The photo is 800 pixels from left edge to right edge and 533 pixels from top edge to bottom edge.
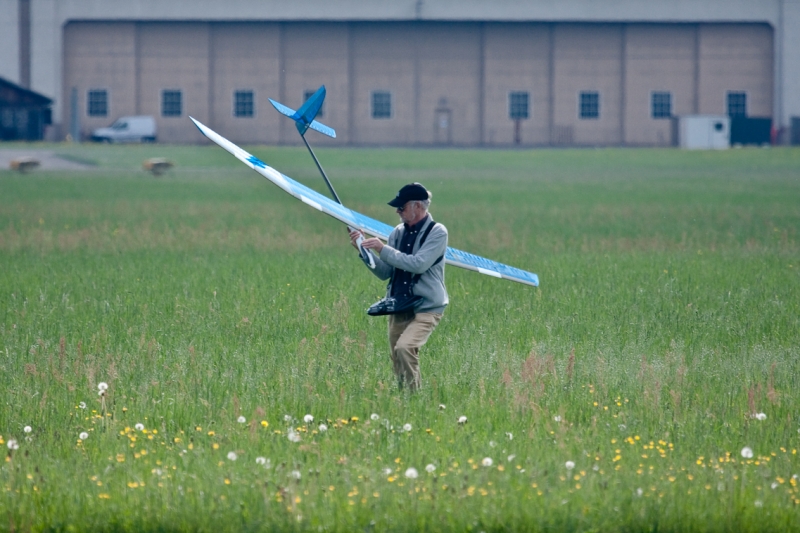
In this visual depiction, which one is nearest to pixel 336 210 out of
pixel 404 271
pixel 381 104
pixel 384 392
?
pixel 404 271

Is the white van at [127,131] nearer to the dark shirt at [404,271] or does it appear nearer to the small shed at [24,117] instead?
the small shed at [24,117]

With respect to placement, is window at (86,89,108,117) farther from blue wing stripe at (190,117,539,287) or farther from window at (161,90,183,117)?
blue wing stripe at (190,117,539,287)

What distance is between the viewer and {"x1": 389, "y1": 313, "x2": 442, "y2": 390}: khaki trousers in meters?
8.84

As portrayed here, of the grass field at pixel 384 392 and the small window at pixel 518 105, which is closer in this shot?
the grass field at pixel 384 392

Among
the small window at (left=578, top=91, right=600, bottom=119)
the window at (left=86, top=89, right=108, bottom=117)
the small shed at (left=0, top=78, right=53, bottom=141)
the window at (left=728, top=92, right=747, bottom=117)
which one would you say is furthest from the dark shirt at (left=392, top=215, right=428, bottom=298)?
the window at (left=728, top=92, right=747, bottom=117)

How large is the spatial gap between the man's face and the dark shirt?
0.05 m

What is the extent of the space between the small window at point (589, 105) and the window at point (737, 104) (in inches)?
332

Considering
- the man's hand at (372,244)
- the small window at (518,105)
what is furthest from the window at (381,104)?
the man's hand at (372,244)

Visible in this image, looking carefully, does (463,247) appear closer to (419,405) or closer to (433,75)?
(419,405)

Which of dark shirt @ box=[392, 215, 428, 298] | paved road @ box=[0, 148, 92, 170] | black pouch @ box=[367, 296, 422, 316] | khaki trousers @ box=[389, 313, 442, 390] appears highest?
paved road @ box=[0, 148, 92, 170]

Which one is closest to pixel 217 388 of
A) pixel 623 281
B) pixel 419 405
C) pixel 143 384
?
pixel 143 384

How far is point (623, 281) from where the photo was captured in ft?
53.8

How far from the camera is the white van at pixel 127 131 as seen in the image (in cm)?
7312

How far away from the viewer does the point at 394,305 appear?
8914mm
